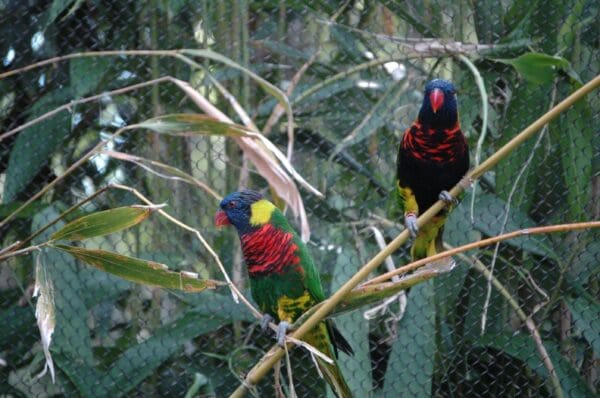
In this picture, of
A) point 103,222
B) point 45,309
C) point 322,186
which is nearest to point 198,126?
point 103,222

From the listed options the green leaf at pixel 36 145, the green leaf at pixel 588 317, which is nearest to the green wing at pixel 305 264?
the green leaf at pixel 588 317

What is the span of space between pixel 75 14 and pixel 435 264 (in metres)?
1.55

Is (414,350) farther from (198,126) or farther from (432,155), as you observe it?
(198,126)

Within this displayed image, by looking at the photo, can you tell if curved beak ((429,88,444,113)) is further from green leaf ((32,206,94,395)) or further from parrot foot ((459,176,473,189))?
green leaf ((32,206,94,395))

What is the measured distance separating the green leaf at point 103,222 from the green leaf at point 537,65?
1.01 metres

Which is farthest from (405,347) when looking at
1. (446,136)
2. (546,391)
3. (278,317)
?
(446,136)

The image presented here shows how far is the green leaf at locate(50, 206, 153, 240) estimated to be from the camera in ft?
3.28

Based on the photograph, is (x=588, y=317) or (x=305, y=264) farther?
(x=588, y=317)

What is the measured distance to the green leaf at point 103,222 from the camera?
1.00 metres

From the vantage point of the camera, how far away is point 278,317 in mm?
1489

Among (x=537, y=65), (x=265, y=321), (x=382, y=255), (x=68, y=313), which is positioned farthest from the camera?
(x=68, y=313)

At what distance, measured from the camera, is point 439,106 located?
4.53 ft

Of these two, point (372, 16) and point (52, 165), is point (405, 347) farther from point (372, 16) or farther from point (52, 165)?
point (52, 165)

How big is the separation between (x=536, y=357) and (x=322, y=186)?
694 millimetres
